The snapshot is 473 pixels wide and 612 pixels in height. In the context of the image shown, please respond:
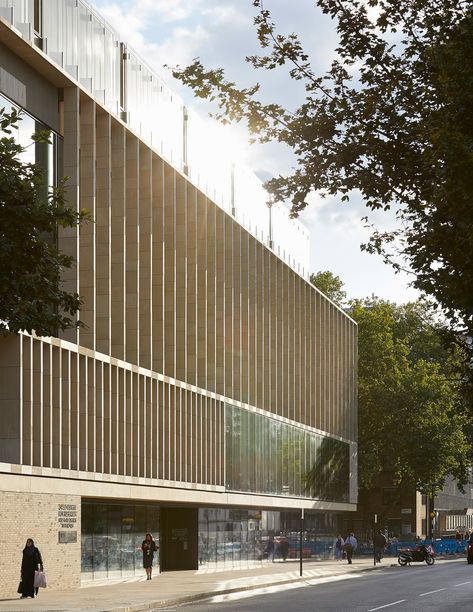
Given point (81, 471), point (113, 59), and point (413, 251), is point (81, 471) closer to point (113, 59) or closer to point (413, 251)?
point (113, 59)

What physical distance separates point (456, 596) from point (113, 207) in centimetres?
1700

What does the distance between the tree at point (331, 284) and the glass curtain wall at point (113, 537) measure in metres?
54.6

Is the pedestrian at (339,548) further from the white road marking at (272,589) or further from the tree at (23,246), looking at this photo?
the tree at (23,246)

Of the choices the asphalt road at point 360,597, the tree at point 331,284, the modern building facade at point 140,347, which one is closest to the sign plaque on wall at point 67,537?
the modern building facade at point 140,347

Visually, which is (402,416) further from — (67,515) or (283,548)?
(67,515)

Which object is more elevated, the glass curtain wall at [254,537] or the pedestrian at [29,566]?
the pedestrian at [29,566]

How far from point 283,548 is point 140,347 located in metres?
26.5

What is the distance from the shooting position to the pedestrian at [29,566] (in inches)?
1312

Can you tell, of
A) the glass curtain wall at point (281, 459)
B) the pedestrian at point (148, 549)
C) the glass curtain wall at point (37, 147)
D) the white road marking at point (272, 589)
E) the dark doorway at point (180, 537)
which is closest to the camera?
the white road marking at point (272, 589)

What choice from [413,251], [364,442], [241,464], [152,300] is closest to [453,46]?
[413,251]

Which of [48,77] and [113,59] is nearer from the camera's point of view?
[48,77]

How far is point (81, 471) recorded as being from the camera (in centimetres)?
3994

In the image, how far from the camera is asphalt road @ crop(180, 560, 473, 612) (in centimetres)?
2980

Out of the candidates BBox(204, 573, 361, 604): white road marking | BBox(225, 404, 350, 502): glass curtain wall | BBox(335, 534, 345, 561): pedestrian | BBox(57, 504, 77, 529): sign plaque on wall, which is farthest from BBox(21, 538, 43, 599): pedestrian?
BBox(335, 534, 345, 561): pedestrian
